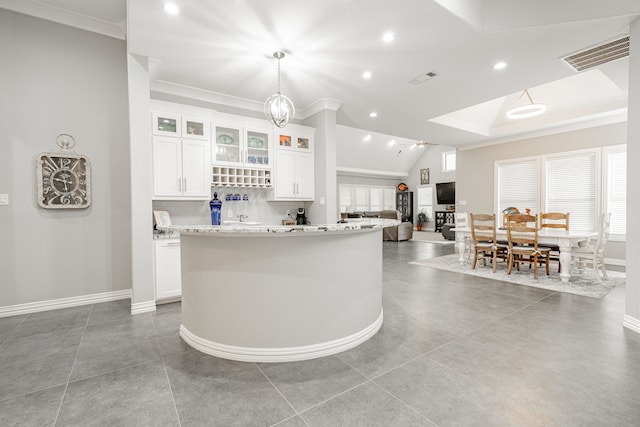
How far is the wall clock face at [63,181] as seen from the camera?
324 centimetres

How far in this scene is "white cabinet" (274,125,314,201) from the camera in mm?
4719

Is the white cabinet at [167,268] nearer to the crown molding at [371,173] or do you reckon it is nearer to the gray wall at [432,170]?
the crown molding at [371,173]

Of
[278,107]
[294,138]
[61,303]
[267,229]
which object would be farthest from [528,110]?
[61,303]

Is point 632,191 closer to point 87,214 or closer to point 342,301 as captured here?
point 342,301

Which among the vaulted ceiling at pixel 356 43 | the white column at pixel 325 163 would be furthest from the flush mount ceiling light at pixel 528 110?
the white column at pixel 325 163

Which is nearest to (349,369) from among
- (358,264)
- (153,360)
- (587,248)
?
(358,264)

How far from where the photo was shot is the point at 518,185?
279 inches

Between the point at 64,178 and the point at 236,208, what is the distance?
6.88 feet

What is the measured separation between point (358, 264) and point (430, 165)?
12.2m

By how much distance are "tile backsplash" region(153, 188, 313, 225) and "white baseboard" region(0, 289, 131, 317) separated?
1136mm

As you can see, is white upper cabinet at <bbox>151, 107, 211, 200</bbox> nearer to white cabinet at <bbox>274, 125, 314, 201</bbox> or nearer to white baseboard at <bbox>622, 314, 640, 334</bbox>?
white cabinet at <bbox>274, 125, 314, 201</bbox>

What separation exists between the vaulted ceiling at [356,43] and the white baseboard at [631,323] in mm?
2737

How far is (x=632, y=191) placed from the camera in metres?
2.63

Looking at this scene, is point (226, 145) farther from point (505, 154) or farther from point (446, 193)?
point (446, 193)
